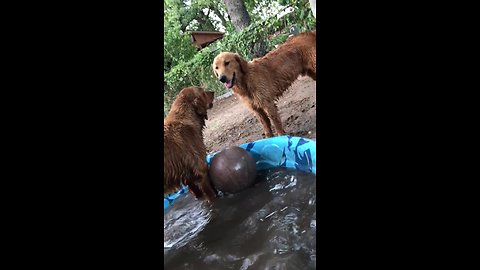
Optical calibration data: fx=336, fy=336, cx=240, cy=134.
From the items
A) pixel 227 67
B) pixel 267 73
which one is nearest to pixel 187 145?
pixel 227 67

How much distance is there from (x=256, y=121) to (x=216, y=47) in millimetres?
4796

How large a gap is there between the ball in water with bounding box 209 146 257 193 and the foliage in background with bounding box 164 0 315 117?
490 cm

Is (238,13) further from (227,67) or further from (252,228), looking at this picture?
(252,228)

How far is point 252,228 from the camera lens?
152 inches

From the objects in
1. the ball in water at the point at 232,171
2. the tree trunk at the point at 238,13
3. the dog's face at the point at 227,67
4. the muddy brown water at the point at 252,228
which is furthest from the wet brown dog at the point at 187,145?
the tree trunk at the point at 238,13

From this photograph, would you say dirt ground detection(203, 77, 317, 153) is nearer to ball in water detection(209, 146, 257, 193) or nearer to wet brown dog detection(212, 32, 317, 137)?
wet brown dog detection(212, 32, 317, 137)

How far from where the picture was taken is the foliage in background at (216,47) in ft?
30.7

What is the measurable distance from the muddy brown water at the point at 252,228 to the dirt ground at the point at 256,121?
1.68 meters

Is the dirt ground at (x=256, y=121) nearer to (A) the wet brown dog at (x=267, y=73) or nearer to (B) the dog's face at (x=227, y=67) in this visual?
(A) the wet brown dog at (x=267, y=73)
